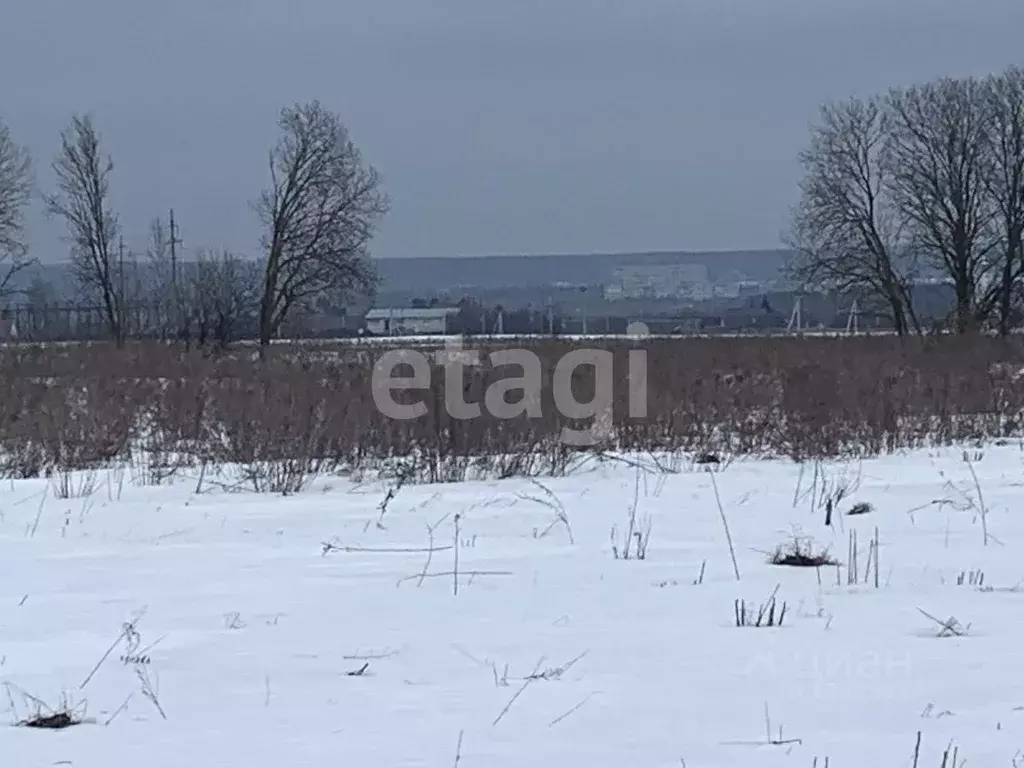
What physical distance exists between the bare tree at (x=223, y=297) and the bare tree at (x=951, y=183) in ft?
74.9

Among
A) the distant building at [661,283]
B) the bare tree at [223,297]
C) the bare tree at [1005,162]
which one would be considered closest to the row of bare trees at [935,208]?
the bare tree at [1005,162]

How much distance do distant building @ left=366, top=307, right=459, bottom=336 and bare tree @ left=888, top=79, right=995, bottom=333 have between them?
36.1 metres

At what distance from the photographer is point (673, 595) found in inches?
236

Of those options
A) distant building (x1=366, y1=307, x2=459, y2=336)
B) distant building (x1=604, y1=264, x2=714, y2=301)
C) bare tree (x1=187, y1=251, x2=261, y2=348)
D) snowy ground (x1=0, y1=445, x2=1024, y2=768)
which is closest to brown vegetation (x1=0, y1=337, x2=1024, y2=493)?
snowy ground (x1=0, y1=445, x2=1024, y2=768)

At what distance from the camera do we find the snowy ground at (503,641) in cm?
392

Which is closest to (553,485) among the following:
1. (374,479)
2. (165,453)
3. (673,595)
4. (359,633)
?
(374,479)

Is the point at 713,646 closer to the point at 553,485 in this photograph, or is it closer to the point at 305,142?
the point at 553,485

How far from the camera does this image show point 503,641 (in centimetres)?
516

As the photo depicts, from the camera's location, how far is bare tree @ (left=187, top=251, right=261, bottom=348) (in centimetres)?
4116

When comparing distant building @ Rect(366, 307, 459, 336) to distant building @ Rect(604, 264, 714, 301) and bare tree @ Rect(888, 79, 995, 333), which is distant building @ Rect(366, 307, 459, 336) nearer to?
distant building @ Rect(604, 264, 714, 301)

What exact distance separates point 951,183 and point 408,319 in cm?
4889

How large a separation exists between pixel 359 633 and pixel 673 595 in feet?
5.17

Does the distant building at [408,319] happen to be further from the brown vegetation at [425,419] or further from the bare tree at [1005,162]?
the brown vegetation at [425,419]

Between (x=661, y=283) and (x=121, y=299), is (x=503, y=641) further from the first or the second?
(x=661, y=283)
